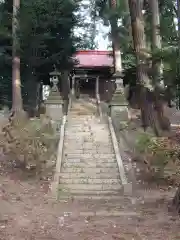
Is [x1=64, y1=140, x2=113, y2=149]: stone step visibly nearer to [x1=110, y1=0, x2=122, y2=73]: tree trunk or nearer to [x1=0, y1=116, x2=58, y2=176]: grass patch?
[x1=0, y1=116, x2=58, y2=176]: grass patch

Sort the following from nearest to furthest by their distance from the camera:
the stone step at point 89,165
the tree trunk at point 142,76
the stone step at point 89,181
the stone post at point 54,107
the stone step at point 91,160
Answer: the stone step at point 89,181 < the stone step at point 89,165 < the stone step at point 91,160 < the tree trunk at point 142,76 < the stone post at point 54,107

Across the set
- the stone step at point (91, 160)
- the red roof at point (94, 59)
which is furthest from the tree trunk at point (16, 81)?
the red roof at point (94, 59)

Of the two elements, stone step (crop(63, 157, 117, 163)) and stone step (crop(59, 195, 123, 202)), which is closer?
stone step (crop(59, 195, 123, 202))

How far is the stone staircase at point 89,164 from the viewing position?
32.2 feet

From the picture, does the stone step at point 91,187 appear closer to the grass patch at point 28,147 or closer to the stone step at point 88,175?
the stone step at point 88,175

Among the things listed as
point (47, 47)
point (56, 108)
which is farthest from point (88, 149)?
point (47, 47)

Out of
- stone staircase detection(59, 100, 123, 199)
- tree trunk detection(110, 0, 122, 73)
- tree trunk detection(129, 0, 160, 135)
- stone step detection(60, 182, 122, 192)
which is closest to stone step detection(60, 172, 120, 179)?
stone staircase detection(59, 100, 123, 199)

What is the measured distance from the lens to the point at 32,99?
64.2ft

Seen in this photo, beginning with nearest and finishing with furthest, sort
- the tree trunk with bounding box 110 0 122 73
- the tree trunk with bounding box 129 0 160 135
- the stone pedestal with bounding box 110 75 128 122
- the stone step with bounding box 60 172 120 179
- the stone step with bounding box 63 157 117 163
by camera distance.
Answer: the stone step with bounding box 60 172 120 179 → the stone step with bounding box 63 157 117 163 → the tree trunk with bounding box 129 0 160 135 → the stone pedestal with bounding box 110 75 128 122 → the tree trunk with bounding box 110 0 122 73

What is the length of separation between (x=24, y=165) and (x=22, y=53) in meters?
8.51

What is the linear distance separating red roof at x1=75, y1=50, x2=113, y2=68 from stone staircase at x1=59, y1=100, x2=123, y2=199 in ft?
39.9

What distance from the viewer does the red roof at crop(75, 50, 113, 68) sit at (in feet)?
90.7

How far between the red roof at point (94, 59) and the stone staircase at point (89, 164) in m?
12.2

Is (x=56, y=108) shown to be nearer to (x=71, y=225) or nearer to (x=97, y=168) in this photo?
(x=97, y=168)
